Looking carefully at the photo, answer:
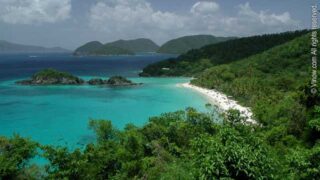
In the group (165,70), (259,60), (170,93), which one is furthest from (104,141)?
(165,70)

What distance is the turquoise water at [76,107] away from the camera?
2046 inches

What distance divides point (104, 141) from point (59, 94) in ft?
204

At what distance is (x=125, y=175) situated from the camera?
2278 centimetres

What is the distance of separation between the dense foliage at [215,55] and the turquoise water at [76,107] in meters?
34.8

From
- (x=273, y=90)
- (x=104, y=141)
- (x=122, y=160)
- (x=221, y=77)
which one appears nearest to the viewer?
(x=122, y=160)

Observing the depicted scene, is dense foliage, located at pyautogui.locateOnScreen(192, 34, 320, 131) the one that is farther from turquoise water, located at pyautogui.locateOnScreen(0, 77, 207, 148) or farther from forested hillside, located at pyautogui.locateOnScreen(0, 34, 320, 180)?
turquoise water, located at pyautogui.locateOnScreen(0, 77, 207, 148)

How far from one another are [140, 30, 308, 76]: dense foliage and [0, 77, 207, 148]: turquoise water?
114 ft

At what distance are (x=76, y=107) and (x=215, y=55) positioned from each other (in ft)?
290

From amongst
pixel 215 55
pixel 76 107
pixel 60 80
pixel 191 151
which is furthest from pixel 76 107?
Answer: pixel 215 55

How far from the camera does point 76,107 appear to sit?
70938 mm

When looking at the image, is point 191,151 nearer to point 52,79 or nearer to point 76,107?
point 76,107

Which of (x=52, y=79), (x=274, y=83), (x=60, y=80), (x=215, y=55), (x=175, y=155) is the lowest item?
(x=60, y=80)

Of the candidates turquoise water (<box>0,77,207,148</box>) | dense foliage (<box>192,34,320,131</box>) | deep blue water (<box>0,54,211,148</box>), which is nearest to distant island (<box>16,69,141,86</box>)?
deep blue water (<box>0,54,211,148</box>)

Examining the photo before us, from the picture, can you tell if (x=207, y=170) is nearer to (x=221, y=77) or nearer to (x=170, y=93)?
(x=170, y=93)
